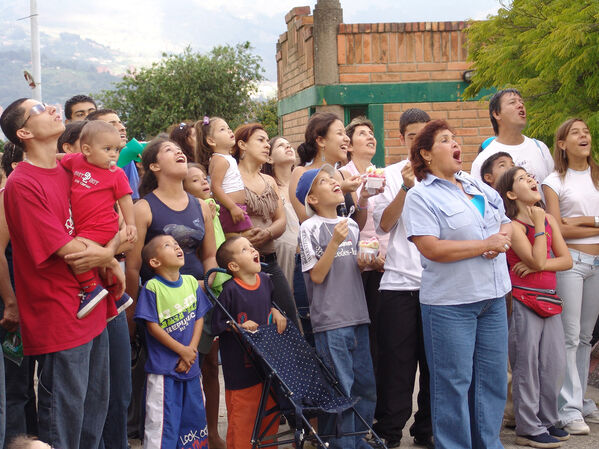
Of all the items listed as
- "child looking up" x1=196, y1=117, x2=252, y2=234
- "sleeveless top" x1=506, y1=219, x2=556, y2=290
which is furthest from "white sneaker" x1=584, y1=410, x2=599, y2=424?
"child looking up" x1=196, y1=117, x2=252, y2=234

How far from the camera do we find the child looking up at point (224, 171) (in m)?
5.70

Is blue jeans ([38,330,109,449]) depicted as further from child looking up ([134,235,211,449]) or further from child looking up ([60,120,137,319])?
child looking up ([134,235,211,449])

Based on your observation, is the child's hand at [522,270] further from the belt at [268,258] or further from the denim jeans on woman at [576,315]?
the belt at [268,258]

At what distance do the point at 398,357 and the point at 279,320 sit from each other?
972 mm

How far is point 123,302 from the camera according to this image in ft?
14.8

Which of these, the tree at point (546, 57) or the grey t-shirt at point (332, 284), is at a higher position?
the tree at point (546, 57)

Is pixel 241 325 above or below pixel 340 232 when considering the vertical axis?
below

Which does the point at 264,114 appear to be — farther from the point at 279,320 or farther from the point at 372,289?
the point at 279,320

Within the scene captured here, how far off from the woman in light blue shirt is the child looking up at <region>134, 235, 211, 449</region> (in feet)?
4.80

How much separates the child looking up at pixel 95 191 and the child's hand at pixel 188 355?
2.53 feet

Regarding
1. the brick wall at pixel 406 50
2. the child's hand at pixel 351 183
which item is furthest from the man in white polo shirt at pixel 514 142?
the brick wall at pixel 406 50

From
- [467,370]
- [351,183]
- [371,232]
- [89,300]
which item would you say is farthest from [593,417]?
[89,300]

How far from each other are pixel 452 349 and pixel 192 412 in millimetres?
1656

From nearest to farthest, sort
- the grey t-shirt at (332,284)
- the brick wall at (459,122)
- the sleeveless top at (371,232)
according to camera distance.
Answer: the grey t-shirt at (332,284) < the sleeveless top at (371,232) < the brick wall at (459,122)
